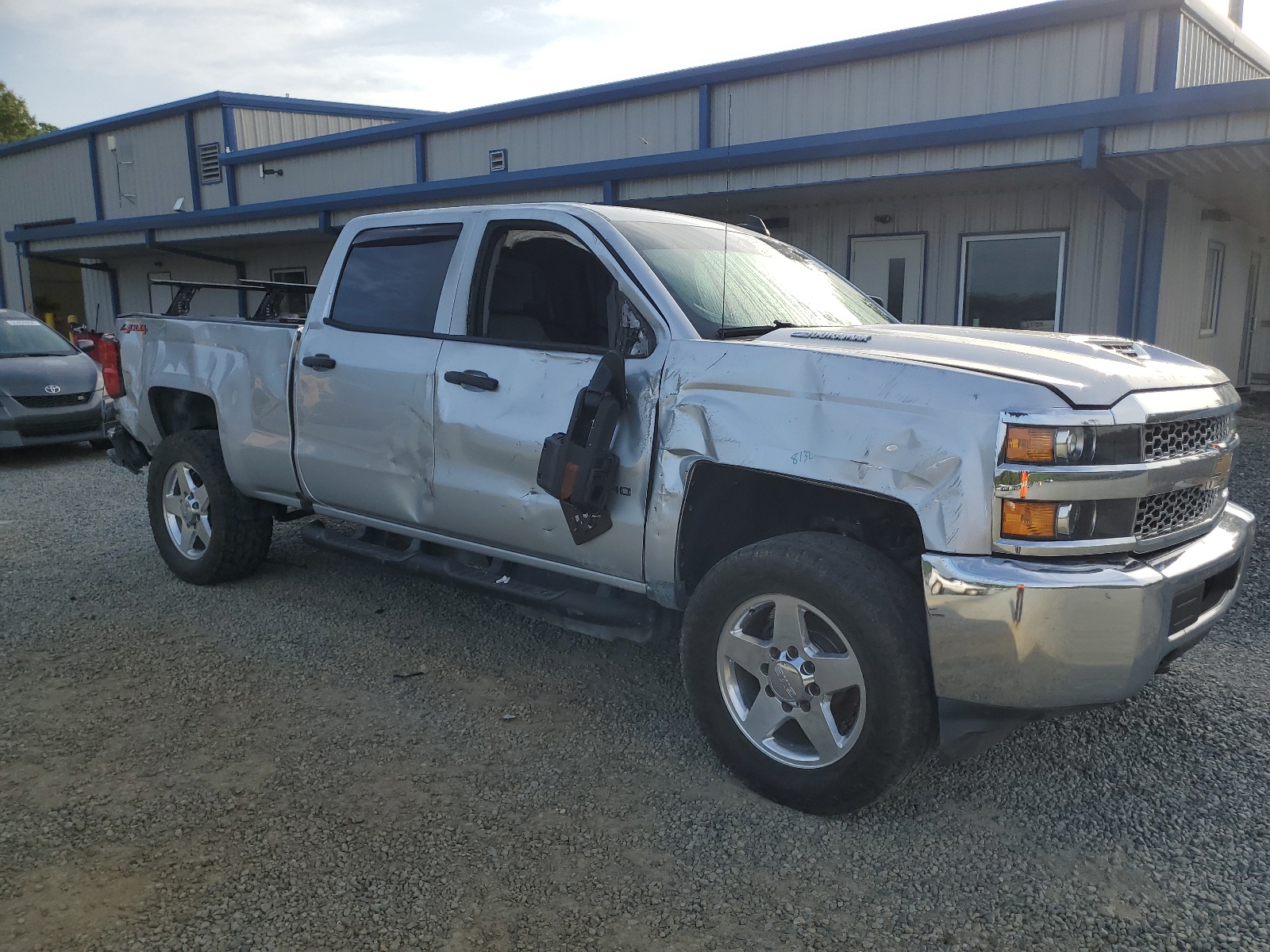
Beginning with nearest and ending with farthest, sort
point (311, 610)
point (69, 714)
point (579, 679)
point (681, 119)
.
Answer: point (69, 714), point (579, 679), point (311, 610), point (681, 119)

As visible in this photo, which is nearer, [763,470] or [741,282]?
[763,470]

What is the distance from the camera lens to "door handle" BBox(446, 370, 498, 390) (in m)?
3.90

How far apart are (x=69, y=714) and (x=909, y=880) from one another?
10.7 feet

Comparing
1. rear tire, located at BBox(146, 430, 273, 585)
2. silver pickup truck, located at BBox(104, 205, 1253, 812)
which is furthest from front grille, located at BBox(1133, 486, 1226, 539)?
rear tire, located at BBox(146, 430, 273, 585)

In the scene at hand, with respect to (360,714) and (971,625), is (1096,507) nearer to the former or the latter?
(971,625)

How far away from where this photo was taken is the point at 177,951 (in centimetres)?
243

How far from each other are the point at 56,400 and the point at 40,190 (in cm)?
2132

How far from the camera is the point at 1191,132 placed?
860 cm

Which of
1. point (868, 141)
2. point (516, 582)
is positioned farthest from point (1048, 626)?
point (868, 141)

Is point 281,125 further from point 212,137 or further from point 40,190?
point 40,190

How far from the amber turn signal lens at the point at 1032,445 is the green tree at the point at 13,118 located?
5517cm

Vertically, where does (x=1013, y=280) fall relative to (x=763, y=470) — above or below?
above

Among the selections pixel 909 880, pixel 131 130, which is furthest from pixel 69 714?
pixel 131 130

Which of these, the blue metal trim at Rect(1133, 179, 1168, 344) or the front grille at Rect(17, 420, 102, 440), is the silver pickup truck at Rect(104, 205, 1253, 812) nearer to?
the front grille at Rect(17, 420, 102, 440)
